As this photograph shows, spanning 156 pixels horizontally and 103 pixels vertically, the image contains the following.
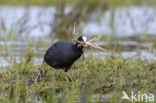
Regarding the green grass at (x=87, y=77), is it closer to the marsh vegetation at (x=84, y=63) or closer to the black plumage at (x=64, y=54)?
the marsh vegetation at (x=84, y=63)

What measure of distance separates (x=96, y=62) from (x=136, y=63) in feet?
2.20

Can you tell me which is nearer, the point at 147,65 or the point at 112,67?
the point at 112,67

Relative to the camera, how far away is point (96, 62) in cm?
589

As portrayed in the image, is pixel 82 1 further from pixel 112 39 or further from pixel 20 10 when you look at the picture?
pixel 20 10

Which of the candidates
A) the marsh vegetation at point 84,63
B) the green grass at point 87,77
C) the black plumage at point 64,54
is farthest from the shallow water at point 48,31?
the black plumage at point 64,54

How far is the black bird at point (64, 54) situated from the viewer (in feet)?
16.2

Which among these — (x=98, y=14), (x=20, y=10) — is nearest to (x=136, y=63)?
(x=98, y=14)

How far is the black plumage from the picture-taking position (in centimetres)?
493

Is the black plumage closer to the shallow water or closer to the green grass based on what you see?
the green grass

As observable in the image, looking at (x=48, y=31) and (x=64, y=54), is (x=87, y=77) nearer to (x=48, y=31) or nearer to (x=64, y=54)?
(x=64, y=54)

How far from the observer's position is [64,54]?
496cm

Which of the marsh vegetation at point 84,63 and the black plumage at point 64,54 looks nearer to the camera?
the marsh vegetation at point 84,63

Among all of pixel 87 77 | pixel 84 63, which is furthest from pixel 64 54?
pixel 84 63

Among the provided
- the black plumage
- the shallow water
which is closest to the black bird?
the black plumage
